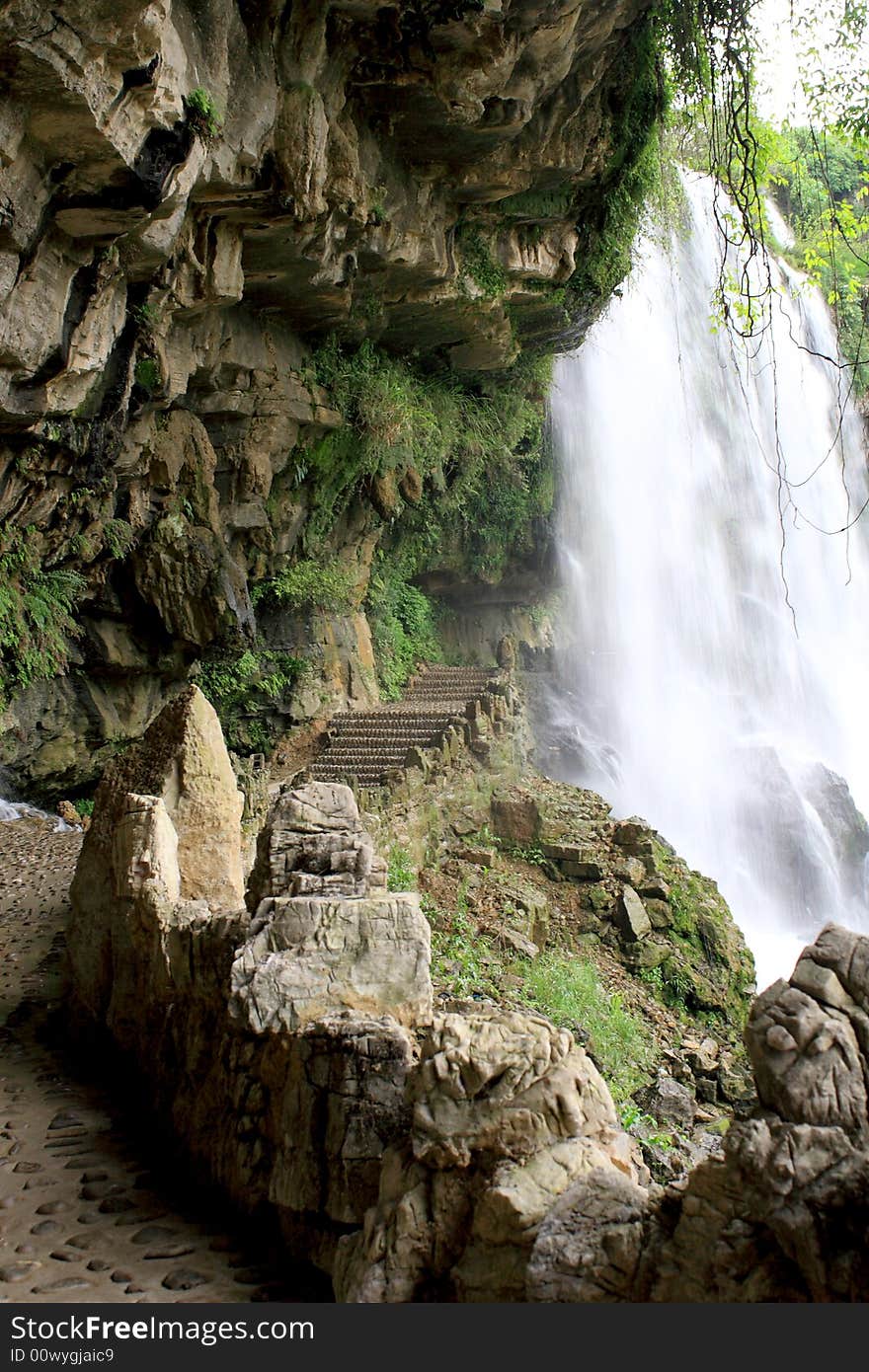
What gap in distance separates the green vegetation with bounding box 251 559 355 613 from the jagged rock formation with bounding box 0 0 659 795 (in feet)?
1.23

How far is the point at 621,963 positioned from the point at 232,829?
22.6 ft

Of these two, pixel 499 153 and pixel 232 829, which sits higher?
pixel 499 153

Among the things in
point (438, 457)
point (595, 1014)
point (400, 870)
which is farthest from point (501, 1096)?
point (438, 457)

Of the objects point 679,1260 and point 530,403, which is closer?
point 679,1260

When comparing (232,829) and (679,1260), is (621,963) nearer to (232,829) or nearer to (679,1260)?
(232,829)

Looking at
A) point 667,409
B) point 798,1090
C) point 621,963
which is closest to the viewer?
point 798,1090

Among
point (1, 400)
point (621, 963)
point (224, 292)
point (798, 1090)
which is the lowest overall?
point (621, 963)

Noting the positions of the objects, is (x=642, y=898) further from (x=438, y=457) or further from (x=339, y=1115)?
(x=339, y=1115)

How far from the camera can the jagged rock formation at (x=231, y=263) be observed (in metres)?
5.55

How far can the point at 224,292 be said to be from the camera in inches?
344

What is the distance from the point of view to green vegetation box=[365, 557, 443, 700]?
19.5 m

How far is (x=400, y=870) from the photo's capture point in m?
10.8

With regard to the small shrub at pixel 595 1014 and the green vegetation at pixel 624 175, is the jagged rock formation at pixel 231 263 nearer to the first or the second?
the green vegetation at pixel 624 175

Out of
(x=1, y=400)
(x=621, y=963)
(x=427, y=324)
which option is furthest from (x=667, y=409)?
(x=1, y=400)
